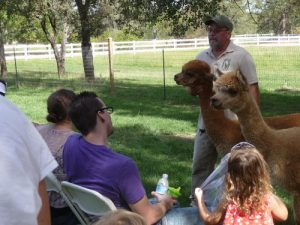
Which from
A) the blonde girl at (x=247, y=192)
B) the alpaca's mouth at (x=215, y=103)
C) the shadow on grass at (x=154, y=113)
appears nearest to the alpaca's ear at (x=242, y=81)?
the alpaca's mouth at (x=215, y=103)

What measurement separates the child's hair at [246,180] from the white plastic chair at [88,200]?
0.74 metres

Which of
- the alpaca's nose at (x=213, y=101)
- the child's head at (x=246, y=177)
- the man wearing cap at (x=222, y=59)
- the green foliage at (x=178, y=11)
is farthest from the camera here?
the green foliage at (x=178, y=11)

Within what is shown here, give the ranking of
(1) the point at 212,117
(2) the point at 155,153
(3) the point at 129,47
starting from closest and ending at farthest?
(1) the point at 212,117
(2) the point at 155,153
(3) the point at 129,47

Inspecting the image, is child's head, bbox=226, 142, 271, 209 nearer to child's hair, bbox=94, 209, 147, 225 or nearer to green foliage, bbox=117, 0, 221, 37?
child's hair, bbox=94, 209, 147, 225

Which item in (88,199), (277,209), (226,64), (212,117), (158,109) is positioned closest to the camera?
(88,199)

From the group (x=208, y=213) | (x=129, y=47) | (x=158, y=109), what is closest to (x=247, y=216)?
(x=208, y=213)

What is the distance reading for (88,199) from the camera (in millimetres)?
2783

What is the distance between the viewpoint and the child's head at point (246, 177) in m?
2.96

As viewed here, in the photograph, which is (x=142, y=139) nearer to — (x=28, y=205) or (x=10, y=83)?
(x=28, y=205)

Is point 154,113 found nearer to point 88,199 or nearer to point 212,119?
point 212,119

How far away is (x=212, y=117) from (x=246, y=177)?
1.13 meters

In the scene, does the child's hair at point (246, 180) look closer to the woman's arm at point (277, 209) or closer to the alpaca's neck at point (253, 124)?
the woman's arm at point (277, 209)

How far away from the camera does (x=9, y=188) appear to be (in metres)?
1.26

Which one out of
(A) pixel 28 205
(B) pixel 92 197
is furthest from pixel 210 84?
(A) pixel 28 205
